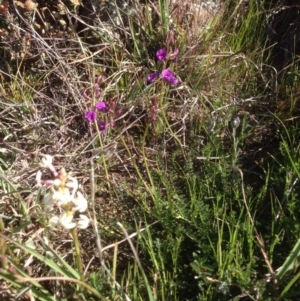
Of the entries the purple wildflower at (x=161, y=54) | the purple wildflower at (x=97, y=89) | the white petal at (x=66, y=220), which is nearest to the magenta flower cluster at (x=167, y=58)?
the purple wildflower at (x=161, y=54)

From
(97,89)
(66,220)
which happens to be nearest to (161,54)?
(97,89)

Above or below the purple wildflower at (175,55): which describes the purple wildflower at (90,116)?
below

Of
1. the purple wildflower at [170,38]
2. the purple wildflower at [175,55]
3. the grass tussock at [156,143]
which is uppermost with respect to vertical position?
the purple wildflower at [170,38]

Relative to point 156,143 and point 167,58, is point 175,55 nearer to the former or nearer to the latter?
point 167,58

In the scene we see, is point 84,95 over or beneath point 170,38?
beneath

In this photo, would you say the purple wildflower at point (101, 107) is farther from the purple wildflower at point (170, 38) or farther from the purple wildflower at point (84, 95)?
the purple wildflower at point (170, 38)

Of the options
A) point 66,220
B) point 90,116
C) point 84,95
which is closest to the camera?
point 66,220

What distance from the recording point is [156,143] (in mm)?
1943

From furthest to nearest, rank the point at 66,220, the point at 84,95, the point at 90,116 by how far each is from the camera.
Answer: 1. the point at 84,95
2. the point at 90,116
3. the point at 66,220

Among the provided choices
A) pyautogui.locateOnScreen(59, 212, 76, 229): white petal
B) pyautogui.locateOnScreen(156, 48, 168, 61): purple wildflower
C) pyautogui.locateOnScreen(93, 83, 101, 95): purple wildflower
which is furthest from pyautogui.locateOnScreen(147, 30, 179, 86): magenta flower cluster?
pyautogui.locateOnScreen(59, 212, 76, 229): white petal

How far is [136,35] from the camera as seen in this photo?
2.12 metres

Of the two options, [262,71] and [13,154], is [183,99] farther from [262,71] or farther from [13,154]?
[13,154]

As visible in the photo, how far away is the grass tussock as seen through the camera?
1508mm

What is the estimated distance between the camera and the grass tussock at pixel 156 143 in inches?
59.4
